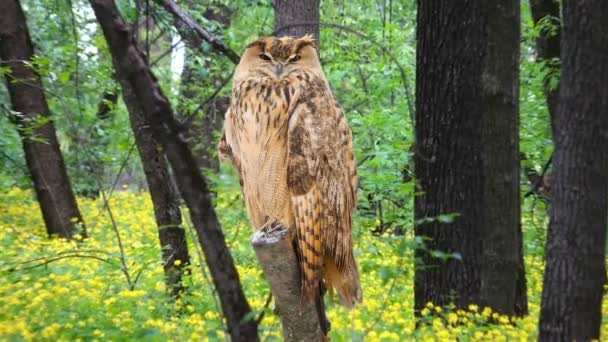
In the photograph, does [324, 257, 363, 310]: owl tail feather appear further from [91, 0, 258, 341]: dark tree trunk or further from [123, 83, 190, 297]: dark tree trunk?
[123, 83, 190, 297]: dark tree trunk

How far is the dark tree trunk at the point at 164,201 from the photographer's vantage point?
4.44 m

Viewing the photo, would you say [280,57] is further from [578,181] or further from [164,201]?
[164,201]

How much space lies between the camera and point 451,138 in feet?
14.8

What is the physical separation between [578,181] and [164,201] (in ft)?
9.53

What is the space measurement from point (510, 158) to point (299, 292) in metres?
2.55

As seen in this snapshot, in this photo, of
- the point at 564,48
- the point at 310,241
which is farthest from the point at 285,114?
the point at 564,48

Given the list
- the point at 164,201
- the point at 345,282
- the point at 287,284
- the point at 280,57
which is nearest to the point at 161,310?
the point at 164,201

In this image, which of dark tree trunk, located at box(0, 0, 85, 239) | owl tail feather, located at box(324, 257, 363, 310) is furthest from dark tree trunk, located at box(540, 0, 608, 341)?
dark tree trunk, located at box(0, 0, 85, 239)

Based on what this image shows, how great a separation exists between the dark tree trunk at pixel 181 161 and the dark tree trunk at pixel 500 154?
9.73ft

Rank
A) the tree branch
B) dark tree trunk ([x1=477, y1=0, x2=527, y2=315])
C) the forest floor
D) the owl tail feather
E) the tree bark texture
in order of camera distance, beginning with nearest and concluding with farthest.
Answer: the tree bark texture
the owl tail feather
the tree branch
the forest floor
dark tree trunk ([x1=477, y1=0, x2=527, y2=315])

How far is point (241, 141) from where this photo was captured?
9.21ft

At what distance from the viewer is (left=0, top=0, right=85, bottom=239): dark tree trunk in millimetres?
8148

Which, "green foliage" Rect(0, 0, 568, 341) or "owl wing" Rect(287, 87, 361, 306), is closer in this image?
"owl wing" Rect(287, 87, 361, 306)

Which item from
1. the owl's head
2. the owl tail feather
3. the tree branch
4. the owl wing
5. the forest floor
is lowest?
the forest floor
